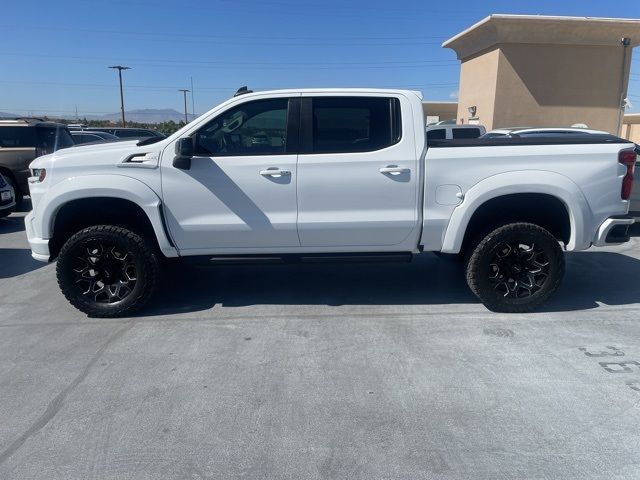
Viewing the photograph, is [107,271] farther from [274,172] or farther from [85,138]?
[85,138]

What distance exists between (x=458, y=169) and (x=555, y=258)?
1.27 m

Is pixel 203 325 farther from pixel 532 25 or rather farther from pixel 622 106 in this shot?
pixel 622 106

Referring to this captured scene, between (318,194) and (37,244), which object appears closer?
(318,194)

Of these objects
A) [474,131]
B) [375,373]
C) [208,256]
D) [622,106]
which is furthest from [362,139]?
[622,106]

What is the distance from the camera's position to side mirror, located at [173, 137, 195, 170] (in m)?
4.64

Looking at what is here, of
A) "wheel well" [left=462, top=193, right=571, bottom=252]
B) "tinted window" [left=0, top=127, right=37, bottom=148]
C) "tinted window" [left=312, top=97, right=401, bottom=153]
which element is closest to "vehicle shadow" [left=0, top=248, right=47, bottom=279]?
"tinted window" [left=0, top=127, right=37, bottom=148]

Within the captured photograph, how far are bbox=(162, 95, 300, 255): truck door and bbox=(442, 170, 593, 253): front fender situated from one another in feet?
5.18

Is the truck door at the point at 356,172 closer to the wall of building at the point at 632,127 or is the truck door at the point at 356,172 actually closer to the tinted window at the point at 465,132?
the tinted window at the point at 465,132

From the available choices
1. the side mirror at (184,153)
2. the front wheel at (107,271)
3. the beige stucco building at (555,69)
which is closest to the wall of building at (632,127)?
the beige stucco building at (555,69)

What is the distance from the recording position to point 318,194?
15.9 feet

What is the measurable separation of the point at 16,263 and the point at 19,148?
202 inches

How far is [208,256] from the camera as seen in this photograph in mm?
5086

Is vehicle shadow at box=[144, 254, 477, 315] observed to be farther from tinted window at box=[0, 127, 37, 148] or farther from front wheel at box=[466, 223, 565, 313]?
tinted window at box=[0, 127, 37, 148]

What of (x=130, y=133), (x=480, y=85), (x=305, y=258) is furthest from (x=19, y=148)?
(x=480, y=85)
